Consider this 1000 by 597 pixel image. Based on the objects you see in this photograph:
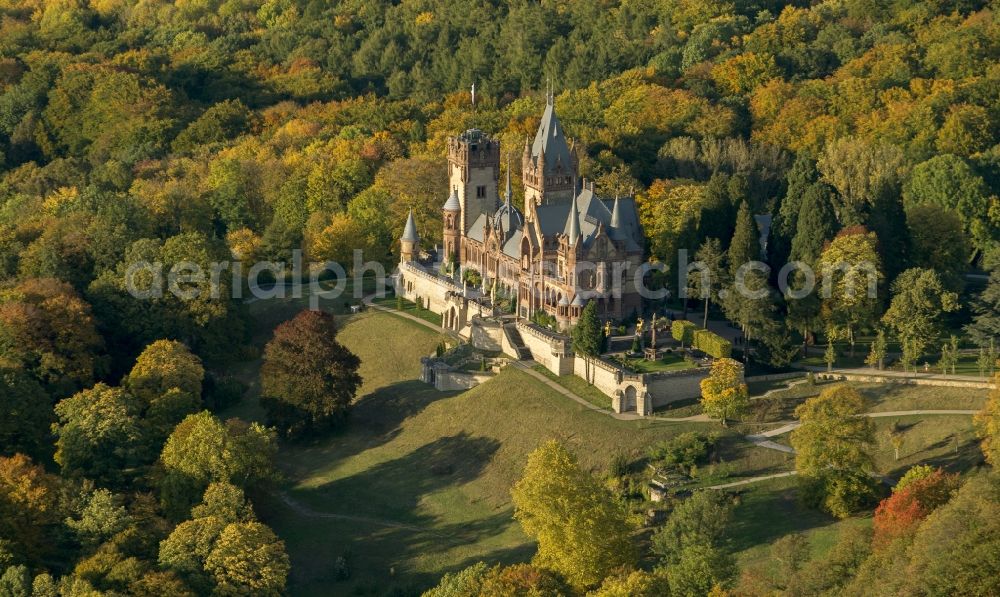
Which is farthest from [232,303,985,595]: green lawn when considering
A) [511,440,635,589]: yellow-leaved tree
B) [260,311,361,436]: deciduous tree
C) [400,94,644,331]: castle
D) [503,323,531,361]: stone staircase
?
[400,94,644,331]: castle

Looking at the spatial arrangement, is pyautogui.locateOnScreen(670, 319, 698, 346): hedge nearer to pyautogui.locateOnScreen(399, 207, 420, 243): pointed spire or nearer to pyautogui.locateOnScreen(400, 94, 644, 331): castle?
pyautogui.locateOnScreen(400, 94, 644, 331): castle


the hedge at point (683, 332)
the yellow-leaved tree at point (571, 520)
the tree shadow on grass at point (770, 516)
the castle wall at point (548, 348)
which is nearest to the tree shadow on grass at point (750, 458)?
the tree shadow on grass at point (770, 516)

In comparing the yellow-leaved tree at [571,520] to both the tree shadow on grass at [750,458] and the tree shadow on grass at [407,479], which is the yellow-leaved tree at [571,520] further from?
the tree shadow on grass at [407,479]

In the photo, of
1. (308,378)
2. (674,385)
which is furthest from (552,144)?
(308,378)

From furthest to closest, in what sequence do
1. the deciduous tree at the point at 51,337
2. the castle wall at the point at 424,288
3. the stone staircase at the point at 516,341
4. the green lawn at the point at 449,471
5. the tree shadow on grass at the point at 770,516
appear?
the castle wall at the point at 424,288 → the deciduous tree at the point at 51,337 → the stone staircase at the point at 516,341 → the green lawn at the point at 449,471 → the tree shadow on grass at the point at 770,516

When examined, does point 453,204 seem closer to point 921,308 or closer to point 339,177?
point 339,177

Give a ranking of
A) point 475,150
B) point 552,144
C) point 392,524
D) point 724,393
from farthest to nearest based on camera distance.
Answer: point 475,150 → point 552,144 → point 392,524 → point 724,393

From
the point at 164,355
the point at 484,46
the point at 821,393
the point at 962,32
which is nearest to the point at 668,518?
the point at 821,393
